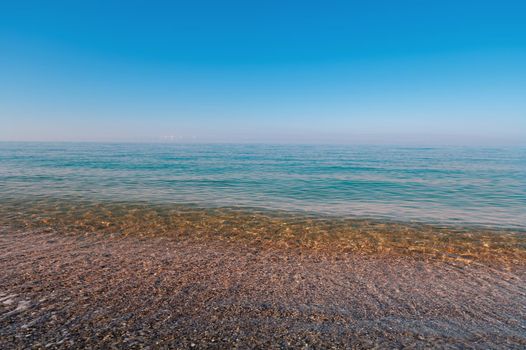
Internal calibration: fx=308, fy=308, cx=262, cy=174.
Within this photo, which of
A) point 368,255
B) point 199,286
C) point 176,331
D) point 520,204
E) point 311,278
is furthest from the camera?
point 520,204

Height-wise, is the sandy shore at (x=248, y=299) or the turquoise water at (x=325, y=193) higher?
the sandy shore at (x=248, y=299)

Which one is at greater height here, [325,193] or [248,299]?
[248,299]

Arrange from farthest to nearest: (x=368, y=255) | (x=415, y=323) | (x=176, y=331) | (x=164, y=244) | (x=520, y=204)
→ (x=520, y=204) < (x=164, y=244) < (x=368, y=255) < (x=415, y=323) < (x=176, y=331)

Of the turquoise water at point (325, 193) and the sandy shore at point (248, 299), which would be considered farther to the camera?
the turquoise water at point (325, 193)

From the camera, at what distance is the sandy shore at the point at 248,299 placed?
5.09 m

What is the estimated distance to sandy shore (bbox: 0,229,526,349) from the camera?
5.09 m

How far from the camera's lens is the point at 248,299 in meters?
6.55

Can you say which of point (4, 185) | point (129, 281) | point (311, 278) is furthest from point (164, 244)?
point (4, 185)

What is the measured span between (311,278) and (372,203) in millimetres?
13133

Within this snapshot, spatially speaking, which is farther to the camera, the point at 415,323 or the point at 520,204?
the point at 520,204

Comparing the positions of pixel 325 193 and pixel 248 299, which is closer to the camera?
pixel 248 299

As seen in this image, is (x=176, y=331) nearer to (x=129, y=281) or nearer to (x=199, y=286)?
(x=199, y=286)

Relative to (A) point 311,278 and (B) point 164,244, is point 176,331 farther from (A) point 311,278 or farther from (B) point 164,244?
(B) point 164,244

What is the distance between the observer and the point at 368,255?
10031 mm
